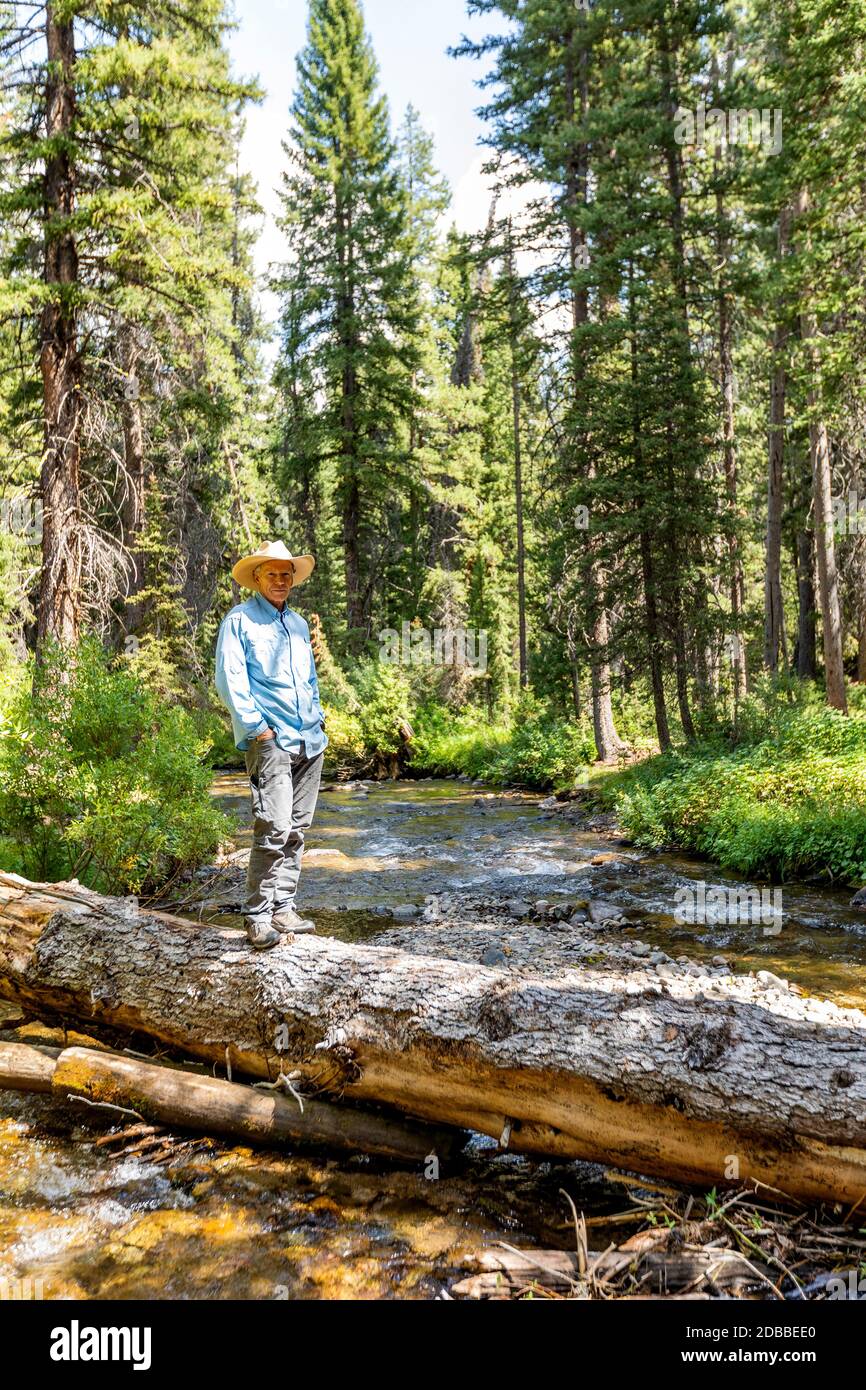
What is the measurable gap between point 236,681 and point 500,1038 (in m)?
2.61

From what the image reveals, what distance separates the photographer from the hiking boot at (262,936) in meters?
5.00

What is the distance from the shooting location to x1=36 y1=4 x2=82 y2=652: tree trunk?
10.5 metres

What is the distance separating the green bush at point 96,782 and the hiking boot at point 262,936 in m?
3.25

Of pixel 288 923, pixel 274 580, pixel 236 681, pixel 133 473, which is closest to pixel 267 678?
pixel 236 681

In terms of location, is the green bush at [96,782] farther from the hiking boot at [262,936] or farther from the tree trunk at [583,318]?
the tree trunk at [583,318]

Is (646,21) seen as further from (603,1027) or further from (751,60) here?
(603,1027)

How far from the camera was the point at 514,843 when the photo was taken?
13.0m

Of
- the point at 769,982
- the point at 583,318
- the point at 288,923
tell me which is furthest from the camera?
the point at 583,318

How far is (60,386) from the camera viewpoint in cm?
1095

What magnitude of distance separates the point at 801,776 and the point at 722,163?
57.0ft

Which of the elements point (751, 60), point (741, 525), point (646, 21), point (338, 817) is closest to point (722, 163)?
point (751, 60)

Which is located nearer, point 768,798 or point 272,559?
point 272,559

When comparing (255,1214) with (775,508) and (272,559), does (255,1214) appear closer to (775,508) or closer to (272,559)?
(272,559)

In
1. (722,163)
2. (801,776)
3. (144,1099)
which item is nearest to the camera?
(144,1099)
